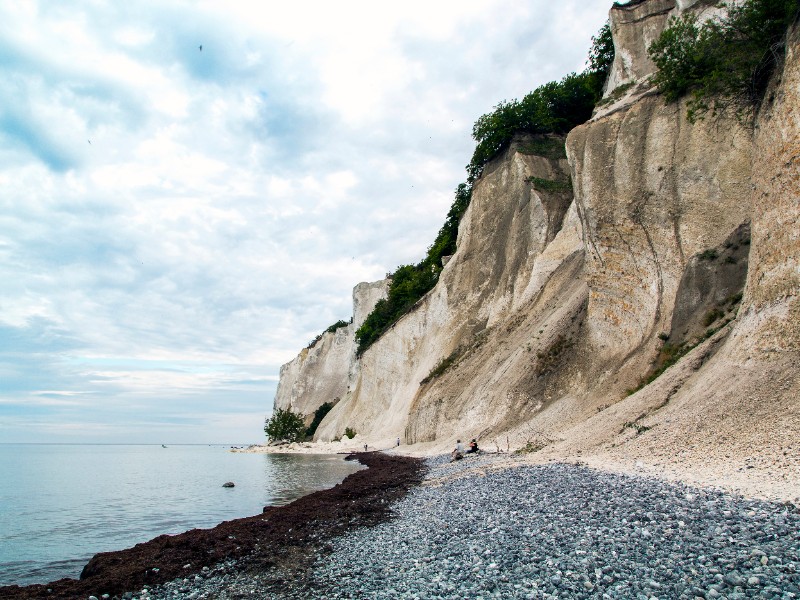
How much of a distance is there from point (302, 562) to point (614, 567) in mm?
4950

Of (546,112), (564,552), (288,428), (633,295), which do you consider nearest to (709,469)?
(564,552)

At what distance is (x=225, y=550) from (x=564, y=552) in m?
6.14

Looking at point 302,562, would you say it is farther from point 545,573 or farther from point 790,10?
point 790,10

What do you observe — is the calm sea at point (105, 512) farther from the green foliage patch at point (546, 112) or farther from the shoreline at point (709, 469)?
the green foliage patch at point (546, 112)

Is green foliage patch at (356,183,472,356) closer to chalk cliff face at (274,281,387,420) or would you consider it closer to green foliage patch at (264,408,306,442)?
chalk cliff face at (274,281,387,420)

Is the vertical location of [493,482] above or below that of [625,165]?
below

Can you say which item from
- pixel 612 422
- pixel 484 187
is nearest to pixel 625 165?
pixel 612 422

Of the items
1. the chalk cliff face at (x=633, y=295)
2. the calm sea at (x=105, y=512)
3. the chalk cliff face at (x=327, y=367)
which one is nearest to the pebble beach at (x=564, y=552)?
the chalk cliff face at (x=633, y=295)

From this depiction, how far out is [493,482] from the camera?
495 inches

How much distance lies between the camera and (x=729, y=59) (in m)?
16.4

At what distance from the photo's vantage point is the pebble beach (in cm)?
514

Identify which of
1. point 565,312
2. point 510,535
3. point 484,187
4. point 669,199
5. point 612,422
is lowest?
point 510,535

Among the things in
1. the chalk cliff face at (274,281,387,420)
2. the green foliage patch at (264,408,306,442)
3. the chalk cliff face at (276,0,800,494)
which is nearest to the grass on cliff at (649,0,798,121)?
the chalk cliff face at (276,0,800,494)

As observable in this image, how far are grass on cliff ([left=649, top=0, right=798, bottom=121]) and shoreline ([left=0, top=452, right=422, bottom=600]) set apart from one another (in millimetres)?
15435
